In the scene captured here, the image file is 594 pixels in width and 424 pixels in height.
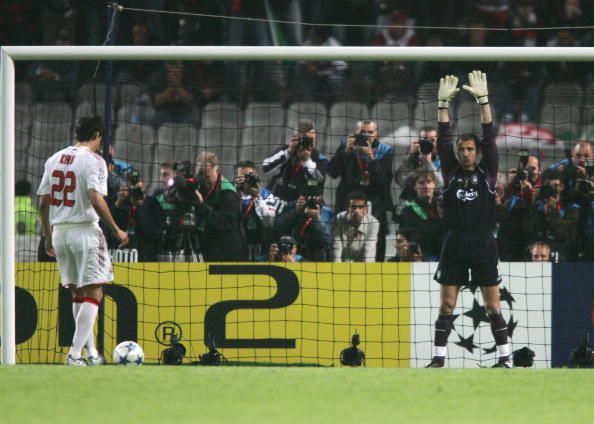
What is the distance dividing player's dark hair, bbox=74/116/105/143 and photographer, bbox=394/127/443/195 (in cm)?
353

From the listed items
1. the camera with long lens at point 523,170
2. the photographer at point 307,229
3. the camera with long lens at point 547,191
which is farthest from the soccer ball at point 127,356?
the camera with long lens at point 547,191

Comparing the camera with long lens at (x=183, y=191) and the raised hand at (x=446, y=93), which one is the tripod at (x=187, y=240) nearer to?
the camera with long lens at (x=183, y=191)

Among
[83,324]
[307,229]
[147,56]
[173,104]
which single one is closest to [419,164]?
[307,229]

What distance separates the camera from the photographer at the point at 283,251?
33.6ft

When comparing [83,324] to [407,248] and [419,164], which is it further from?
[419,164]

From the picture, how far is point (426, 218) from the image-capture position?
10586mm

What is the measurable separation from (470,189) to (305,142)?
2523 millimetres

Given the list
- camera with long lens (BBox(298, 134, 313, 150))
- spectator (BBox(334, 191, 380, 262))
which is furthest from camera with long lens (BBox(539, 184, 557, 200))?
camera with long lens (BBox(298, 134, 313, 150))

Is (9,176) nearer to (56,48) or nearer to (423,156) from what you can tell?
(56,48)

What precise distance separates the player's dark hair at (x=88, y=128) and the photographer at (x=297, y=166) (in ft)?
8.84

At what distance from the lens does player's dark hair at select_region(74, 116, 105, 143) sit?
8.13 m

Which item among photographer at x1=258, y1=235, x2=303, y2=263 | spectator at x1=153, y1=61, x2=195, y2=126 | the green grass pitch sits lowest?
the green grass pitch

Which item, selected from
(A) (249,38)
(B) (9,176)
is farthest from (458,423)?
(A) (249,38)

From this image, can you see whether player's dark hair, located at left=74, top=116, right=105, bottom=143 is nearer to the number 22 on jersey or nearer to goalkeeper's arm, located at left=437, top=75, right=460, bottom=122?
the number 22 on jersey
